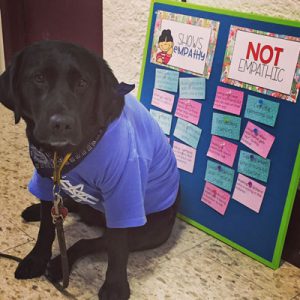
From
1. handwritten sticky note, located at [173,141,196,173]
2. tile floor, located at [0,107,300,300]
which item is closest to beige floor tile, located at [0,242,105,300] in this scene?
tile floor, located at [0,107,300,300]

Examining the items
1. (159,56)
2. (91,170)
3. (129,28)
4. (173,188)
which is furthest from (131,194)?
(129,28)

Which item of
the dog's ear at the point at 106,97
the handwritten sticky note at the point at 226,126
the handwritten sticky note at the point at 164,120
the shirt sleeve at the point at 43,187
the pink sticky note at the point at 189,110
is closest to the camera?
the dog's ear at the point at 106,97

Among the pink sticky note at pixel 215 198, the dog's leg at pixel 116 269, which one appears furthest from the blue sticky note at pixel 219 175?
the dog's leg at pixel 116 269

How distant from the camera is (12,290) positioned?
4.47 feet

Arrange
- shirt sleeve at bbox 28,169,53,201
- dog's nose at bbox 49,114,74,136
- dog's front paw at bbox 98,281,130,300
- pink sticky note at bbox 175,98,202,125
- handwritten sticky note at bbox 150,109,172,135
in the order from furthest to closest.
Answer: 1. handwritten sticky note at bbox 150,109,172,135
2. pink sticky note at bbox 175,98,202,125
3. shirt sleeve at bbox 28,169,53,201
4. dog's front paw at bbox 98,281,130,300
5. dog's nose at bbox 49,114,74,136

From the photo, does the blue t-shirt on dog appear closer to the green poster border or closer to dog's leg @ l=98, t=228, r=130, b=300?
dog's leg @ l=98, t=228, r=130, b=300

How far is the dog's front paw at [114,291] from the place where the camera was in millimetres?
1341

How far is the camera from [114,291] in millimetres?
1345

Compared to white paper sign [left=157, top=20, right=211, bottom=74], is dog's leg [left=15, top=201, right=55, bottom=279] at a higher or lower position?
lower

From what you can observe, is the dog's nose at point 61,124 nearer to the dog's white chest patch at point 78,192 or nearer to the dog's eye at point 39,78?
the dog's eye at point 39,78

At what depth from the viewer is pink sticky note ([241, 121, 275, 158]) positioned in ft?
4.85

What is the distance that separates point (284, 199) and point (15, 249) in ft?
2.89

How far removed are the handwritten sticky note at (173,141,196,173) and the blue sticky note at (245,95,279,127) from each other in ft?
0.95

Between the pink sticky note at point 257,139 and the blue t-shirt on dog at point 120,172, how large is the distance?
11.5 inches
